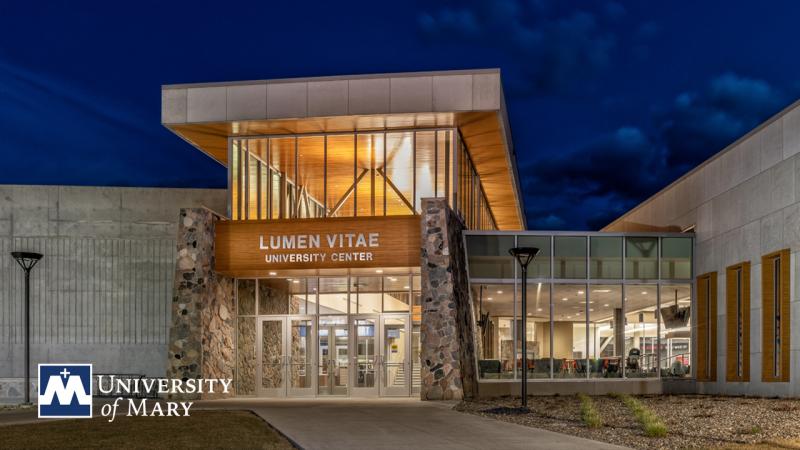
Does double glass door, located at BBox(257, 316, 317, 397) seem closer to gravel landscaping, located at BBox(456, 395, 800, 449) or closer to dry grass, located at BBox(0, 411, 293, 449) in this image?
gravel landscaping, located at BBox(456, 395, 800, 449)

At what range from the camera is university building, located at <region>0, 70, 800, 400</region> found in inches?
1006

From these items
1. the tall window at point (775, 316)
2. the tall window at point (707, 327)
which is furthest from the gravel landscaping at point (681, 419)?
the tall window at point (707, 327)

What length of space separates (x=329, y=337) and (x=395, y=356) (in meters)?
2.01

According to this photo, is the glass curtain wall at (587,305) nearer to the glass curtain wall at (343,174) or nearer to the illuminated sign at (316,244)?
the glass curtain wall at (343,174)

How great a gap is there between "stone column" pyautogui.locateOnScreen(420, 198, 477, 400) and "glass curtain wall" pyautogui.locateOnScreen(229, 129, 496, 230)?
2068 millimetres

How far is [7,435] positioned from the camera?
14.8m

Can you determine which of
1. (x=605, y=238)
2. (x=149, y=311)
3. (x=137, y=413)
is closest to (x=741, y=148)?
(x=605, y=238)

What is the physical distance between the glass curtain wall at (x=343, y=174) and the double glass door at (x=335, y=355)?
3135 mm

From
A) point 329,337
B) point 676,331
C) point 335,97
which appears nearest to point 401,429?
point 329,337

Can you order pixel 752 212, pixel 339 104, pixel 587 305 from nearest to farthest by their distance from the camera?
pixel 752 212 < pixel 339 104 < pixel 587 305

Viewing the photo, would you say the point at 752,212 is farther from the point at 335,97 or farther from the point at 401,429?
the point at 401,429

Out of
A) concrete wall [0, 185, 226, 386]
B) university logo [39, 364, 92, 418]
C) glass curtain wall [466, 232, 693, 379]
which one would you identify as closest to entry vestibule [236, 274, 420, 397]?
glass curtain wall [466, 232, 693, 379]

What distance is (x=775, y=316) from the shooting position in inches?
872

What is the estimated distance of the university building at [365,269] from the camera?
83.8 ft
